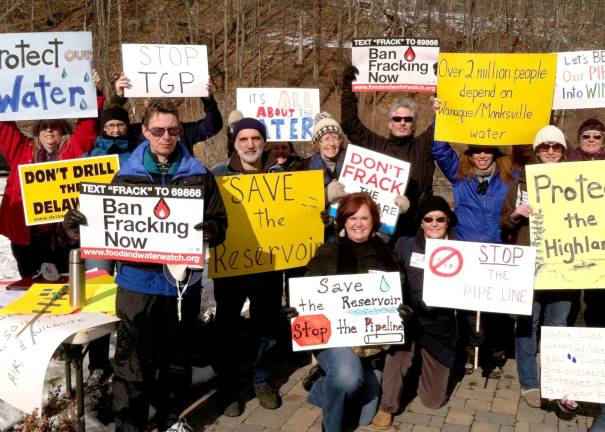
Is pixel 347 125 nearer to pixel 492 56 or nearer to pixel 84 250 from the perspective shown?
pixel 492 56

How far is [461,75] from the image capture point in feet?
19.9

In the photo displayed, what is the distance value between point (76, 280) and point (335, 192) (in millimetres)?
2285

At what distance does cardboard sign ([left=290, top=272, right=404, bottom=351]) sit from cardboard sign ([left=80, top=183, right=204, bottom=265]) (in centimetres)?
96

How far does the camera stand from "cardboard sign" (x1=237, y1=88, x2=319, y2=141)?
759 centimetres

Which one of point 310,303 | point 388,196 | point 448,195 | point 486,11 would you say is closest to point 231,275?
point 310,303

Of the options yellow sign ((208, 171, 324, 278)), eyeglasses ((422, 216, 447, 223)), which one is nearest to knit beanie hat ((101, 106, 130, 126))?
yellow sign ((208, 171, 324, 278))

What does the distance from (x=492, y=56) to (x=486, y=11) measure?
21.6 meters

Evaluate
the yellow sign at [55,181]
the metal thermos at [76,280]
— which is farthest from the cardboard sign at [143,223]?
the yellow sign at [55,181]

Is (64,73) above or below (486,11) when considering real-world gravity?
below

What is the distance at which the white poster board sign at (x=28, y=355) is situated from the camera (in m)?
4.00

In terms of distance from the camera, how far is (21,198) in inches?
218

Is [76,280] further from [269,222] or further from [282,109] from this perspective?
[282,109]

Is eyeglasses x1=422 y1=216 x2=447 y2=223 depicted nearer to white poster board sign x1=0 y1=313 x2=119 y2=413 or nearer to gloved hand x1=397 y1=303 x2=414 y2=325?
gloved hand x1=397 y1=303 x2=414 y2=325

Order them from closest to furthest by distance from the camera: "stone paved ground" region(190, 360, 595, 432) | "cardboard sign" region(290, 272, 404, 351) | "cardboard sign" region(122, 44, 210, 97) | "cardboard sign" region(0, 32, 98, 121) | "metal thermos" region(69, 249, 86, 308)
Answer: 1. "metal thermos" region(69, 249, 86, 308)
2. "cardboard sign" region(290, 272, 404, 351)
3. "stone paved ground" region(190, 360, 595, 432)
4. "cardboard sign" region(0, 32, 98, 121)
5. "cardboard sign" region(122, 44, 210, 97)
